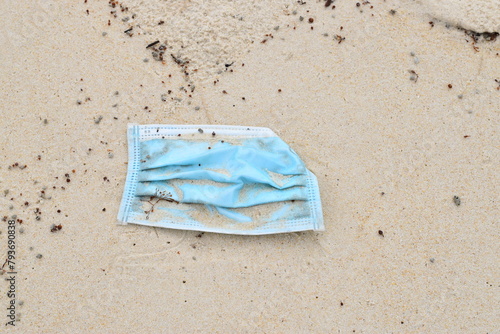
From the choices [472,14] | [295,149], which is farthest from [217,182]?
[472,14]

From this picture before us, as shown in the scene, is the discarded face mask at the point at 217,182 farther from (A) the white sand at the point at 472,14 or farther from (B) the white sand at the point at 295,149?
(A) the white sand at the point at 472,14

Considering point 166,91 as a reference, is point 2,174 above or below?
below

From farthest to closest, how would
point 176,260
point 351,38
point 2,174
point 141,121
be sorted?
point 351,38
point 141,121
point 2,174
point 176,260

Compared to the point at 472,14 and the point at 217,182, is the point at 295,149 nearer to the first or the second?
the point at 217,182

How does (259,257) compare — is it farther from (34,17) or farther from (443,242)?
(34,17)

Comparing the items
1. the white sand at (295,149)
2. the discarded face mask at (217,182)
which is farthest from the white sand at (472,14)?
the discarded face mask at (217,182)

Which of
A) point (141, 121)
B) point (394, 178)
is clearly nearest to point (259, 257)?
point (394, 178)
